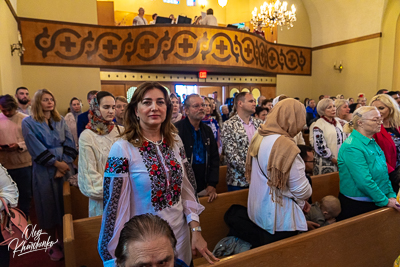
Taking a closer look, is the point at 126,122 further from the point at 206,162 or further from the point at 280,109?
the point at 206,162

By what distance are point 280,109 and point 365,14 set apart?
10.1 m

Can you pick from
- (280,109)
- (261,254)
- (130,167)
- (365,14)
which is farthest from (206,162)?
(365,14)

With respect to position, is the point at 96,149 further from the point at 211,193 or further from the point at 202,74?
the point at 202,74

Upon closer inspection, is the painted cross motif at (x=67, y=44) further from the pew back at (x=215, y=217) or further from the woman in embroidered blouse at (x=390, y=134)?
the woman in embroidered blouse at (x=390, y=134)

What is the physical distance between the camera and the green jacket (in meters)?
2.12

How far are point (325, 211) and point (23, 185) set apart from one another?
136 inches

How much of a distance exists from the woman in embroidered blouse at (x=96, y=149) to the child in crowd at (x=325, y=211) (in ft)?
5.84

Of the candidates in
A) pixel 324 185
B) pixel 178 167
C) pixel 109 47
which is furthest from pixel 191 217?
pixel 109 47

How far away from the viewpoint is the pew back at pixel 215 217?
2320mm

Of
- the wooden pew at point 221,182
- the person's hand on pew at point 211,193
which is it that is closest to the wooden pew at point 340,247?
the person's hand on pew at point 211,193

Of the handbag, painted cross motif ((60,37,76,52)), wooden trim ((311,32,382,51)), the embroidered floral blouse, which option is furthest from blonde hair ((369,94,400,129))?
wooden trim ((311,32,382,51))

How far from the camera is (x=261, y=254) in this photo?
1.50 meters

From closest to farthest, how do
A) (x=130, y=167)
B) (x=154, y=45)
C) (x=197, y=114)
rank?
(x=130, y=167), (x=197, y=114), (x=154, y=45)

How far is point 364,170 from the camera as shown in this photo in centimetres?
212
